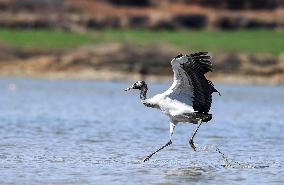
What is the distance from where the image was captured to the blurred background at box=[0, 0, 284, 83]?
38.8 meters

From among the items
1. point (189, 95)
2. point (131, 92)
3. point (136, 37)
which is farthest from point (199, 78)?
point (136, 37)

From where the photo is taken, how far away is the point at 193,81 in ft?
43.5

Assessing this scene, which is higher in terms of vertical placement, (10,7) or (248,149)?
(10,7)

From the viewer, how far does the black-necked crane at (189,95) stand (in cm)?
1297

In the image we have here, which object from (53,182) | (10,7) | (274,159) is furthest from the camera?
(10,7)

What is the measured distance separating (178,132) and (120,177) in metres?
6.94

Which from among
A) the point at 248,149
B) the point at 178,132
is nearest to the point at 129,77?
the point at 178,132

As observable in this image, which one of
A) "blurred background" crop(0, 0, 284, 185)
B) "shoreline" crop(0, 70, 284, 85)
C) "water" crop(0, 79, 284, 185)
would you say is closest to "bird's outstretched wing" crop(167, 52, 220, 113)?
"water" crop(0, 79, 284, 185)

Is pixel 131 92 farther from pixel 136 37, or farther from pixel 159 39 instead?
pixel 136 37

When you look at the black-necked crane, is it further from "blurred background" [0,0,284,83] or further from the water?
"blurred background" [0,0,284,83]

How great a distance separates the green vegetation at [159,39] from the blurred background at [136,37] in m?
0.04

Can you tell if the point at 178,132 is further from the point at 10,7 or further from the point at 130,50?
the point at 10,7

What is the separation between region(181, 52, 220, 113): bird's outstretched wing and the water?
2.29ft

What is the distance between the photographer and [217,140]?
56.9ft
